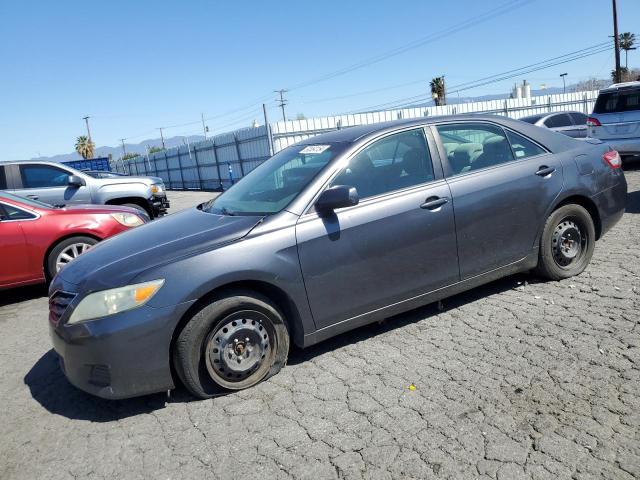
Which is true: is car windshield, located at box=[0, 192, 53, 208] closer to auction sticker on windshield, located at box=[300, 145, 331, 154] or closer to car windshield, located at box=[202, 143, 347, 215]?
car windshield, located at box=[202, 143, 347, 215]

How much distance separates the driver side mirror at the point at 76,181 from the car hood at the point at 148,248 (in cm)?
609

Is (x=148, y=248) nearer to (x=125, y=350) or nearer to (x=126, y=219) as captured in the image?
→ (x=125, y=350)

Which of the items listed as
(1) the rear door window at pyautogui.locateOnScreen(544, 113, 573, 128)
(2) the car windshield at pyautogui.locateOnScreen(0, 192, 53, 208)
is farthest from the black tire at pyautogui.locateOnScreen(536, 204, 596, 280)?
(1) the rear door window at pyautogui.locateOnScreen(544, 113, 573, 128)

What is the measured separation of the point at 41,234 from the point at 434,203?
4800 millimetres

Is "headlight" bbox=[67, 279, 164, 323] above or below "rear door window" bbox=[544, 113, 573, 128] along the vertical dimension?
below

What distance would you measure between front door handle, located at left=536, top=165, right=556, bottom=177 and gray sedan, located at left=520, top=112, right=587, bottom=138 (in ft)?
33.1

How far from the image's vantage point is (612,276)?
15.1ft

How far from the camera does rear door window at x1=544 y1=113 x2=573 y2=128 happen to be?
13495mm

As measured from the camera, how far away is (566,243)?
453cm

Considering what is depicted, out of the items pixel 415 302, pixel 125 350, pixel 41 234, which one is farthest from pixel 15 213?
pixel 415 302

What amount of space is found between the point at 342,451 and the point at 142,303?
1.42 m

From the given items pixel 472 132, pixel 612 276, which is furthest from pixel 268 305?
pixel 612 276

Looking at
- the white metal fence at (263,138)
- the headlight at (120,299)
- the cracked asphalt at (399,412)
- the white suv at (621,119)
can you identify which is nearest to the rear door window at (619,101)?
the white suv at (621,119)

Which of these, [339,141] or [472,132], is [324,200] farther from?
[472,132]
